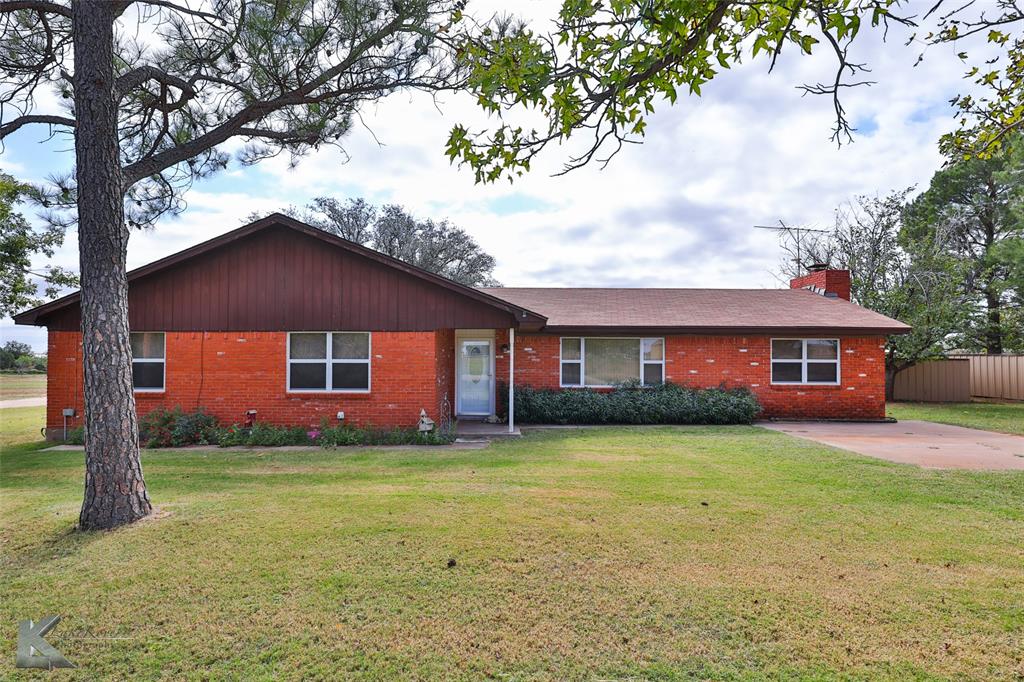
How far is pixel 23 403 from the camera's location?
2136 cm

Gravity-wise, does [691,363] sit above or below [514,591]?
above

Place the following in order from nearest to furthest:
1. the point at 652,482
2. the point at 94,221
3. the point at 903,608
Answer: the point at 903,608 → the point at 94,221 → the point at 652,482

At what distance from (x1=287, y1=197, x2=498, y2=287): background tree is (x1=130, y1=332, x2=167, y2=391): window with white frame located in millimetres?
25893

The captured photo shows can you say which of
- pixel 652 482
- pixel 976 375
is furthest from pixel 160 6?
pixel 976 375

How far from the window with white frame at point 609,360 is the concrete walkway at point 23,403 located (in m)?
18.4

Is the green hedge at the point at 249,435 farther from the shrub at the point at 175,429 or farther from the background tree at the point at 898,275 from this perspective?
the background tree at the point at 898,275

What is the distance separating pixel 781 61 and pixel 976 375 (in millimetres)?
25223

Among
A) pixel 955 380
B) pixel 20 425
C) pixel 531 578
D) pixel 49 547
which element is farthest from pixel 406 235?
pixel 531 578

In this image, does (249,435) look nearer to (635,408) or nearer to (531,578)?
(635,408)

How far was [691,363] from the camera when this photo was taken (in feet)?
51.4

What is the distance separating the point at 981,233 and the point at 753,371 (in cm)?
2120

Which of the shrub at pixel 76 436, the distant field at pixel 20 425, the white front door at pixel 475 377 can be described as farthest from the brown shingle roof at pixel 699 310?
the distant field at pixel 20 425

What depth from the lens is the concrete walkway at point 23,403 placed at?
20058mm

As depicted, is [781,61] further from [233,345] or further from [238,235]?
[233,345]
